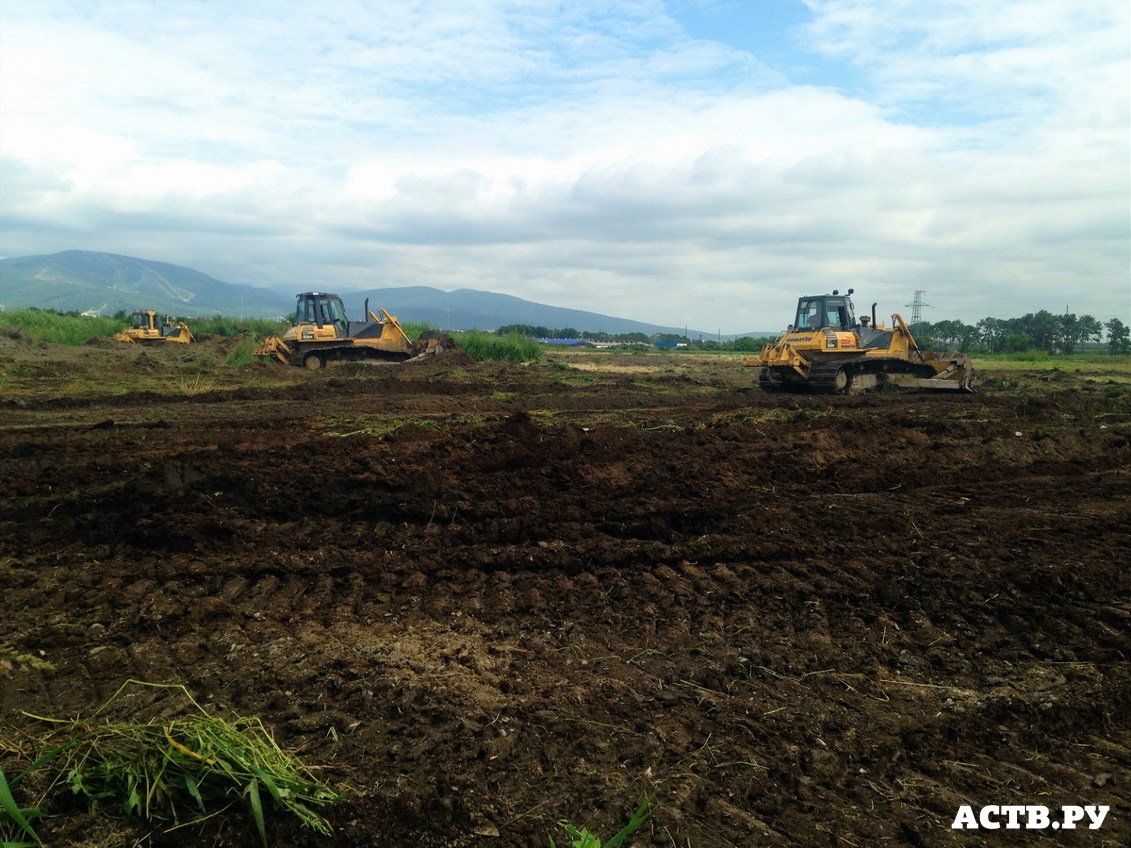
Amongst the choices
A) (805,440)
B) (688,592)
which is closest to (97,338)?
(805,440)

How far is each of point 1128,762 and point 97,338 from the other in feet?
136

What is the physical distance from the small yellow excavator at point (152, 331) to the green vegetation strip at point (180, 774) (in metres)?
37.7

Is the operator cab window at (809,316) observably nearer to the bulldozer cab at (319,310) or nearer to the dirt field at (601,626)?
the dirt field at (601,626)

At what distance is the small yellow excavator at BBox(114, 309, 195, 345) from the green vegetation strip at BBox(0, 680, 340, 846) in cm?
3766

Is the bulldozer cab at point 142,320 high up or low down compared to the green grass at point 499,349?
up

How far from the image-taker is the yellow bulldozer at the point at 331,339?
86.6 feet

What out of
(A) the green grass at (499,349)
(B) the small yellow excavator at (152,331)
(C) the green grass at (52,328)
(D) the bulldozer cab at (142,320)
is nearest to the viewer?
(C) the green grass at (52,328)

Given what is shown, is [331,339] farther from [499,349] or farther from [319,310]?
[499,349]

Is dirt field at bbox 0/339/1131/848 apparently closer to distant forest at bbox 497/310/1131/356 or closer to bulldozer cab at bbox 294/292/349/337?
bulldozer cab at bbox 294/292/349/337

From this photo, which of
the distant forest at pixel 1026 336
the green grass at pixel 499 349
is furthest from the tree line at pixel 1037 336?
the green grass at pixel 499 349

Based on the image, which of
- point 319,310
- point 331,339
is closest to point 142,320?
point 319,310

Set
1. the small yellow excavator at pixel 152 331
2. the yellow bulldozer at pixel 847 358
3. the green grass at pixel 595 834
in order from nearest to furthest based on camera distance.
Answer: the green grass at pixel 595 834 → the yellow bulldozer at pixel 847 358 → the small yellow excavator at pixel 152 331

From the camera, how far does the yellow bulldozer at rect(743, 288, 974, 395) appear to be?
19.4 metres

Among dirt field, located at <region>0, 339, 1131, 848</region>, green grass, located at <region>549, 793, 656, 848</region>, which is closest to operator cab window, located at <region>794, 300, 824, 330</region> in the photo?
dirt field, located at <region>0, 339, 1131, 848</region>
